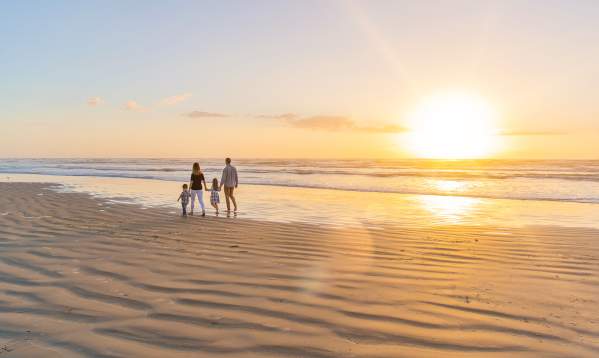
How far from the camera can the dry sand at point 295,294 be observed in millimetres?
3818

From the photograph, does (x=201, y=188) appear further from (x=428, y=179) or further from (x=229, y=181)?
(x=428, y=179)

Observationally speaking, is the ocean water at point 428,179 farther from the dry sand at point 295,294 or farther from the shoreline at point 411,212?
→ the dry sand at point 295,294

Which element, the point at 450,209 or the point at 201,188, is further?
the point at 450,209

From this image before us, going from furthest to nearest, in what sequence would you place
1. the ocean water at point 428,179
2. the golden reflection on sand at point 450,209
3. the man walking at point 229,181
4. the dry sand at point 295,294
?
the ocean water at point 428,179 < the man walking at point 229,181 < the golden reflection on sand at point 450,209 < the dry sand at point 295,294

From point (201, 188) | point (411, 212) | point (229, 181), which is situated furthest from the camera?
point (229, 181)

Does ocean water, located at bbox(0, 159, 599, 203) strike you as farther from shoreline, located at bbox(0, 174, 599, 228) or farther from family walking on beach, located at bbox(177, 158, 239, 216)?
family walking on beach, located at bbox(177, 158, 239, 216)

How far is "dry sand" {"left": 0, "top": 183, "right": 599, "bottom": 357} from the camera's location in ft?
12.5

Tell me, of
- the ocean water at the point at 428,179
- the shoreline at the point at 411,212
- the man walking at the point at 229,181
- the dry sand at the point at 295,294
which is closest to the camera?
the dry sand at the point at 295,294

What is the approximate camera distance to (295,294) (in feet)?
17.0

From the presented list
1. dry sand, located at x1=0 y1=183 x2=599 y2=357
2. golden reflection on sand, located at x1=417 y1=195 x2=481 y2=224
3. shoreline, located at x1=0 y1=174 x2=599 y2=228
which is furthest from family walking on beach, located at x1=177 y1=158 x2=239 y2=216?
golden reflection on sand, located at x1=417 y1=195 x2=481 y2=224

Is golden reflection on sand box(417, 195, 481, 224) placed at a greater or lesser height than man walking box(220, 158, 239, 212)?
lesser

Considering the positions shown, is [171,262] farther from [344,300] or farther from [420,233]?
[420,233]

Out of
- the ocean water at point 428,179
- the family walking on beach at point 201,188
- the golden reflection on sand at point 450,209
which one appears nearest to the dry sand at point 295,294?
the golden reflection on sand at point 450,209

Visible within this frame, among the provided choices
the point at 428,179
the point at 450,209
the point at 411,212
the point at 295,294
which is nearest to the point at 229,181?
the point at 411,212
